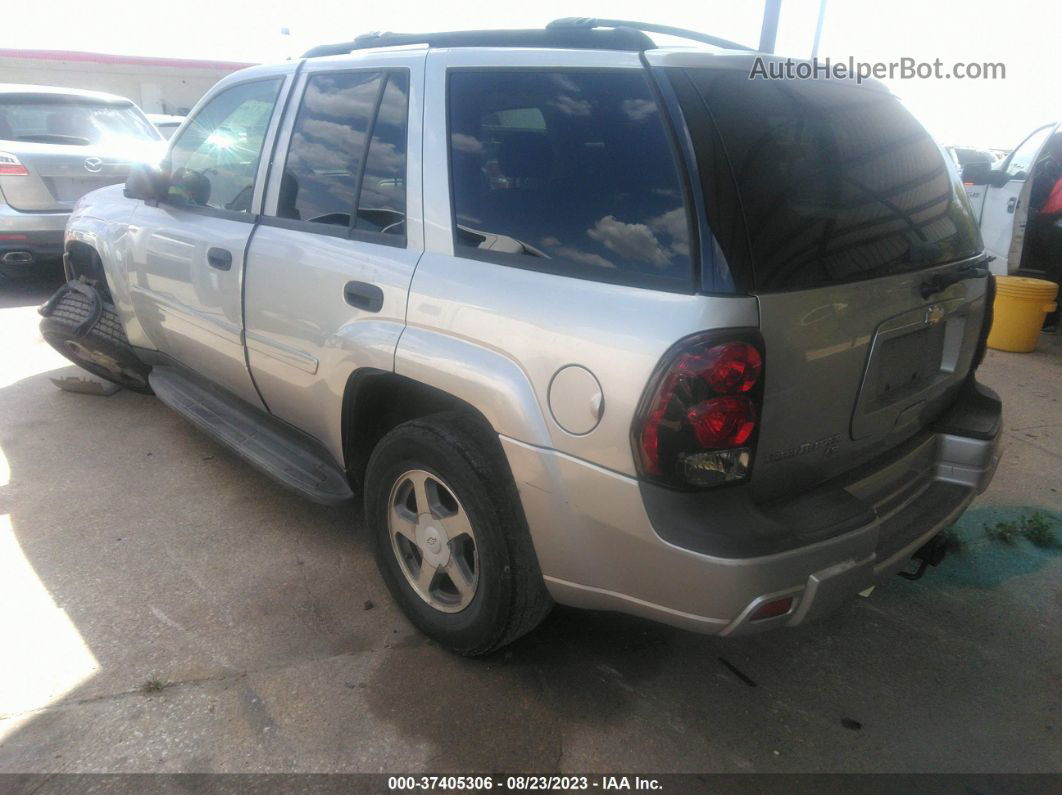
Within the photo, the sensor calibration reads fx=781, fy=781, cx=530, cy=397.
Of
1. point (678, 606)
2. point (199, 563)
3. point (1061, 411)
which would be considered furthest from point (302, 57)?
point (1061, 411)

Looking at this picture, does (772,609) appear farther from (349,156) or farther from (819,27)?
(819,27)

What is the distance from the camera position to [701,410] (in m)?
1.84

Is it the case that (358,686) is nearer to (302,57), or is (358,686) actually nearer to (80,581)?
(80,581)

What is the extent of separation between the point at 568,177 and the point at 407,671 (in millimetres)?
1638

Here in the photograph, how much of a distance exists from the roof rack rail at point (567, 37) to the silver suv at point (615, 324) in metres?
0.01

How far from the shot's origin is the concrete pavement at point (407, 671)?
225 cm

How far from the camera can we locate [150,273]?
391cm

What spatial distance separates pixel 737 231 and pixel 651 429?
519mm

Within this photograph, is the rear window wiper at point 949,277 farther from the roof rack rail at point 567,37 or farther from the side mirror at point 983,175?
the side mirror at point 983,175

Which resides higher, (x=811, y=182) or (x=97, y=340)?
(x=811, y=182)

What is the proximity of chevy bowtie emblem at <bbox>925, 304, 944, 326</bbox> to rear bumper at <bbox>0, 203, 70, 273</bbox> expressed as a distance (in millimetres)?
7131

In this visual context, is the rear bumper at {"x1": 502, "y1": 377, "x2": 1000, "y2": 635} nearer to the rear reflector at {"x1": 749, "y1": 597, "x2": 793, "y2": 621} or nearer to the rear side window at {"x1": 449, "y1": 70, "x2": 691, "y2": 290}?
the rear reflector at {"x1": 749, "y1": 597, "x2": 793, "y2": 621}

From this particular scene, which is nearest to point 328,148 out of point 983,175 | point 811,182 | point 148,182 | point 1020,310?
point 148,182

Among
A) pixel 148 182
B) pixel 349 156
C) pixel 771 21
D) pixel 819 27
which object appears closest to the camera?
pixel 349 156
